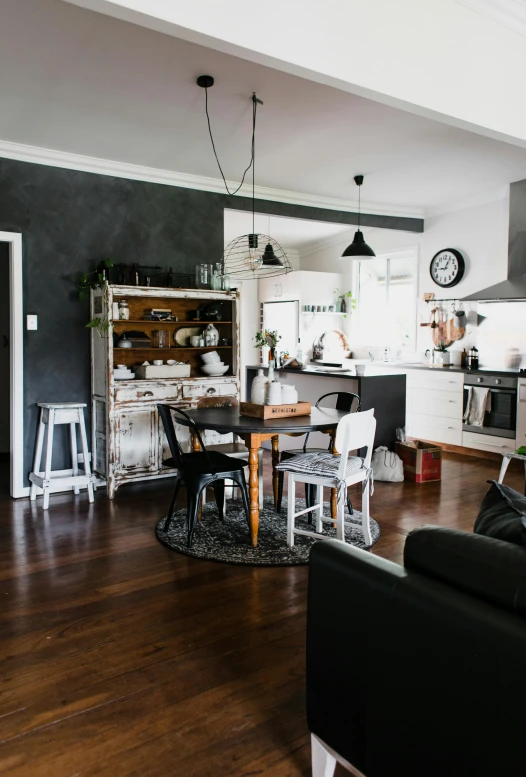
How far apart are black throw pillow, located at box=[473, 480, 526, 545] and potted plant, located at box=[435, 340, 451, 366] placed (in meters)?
5.76

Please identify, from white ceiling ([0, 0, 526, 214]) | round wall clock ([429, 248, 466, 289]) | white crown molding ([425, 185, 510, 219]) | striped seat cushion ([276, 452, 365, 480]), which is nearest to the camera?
white ceiling ([0, 0, 526, 214])

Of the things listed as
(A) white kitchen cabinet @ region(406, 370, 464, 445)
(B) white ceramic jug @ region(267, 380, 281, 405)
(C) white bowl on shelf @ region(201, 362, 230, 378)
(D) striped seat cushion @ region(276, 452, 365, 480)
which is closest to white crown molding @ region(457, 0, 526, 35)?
(B) white ceramic jug @ region(267, 380, 281, 405)

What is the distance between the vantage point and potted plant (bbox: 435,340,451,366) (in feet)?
24.0

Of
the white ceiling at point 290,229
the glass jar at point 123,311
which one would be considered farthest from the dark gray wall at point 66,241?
the white ceiling at point 290,229

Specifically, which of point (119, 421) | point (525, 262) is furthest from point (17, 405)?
point (525, 262)

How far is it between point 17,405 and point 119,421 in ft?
2.66

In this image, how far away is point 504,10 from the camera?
287cm

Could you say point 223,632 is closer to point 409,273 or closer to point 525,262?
point 525,262

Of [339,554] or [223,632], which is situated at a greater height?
[339,554]

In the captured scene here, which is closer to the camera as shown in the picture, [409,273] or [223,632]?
[223,632]

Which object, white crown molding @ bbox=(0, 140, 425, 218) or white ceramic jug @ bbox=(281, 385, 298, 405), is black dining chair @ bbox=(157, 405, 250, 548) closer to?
white ceramic jug @ bbox=(281, 385, 298, 405)

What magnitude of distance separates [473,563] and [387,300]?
7329 mm

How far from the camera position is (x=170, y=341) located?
5531mm

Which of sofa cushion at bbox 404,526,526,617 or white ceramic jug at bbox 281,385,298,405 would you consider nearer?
sofa cushion at bbox 404,526,526,617
